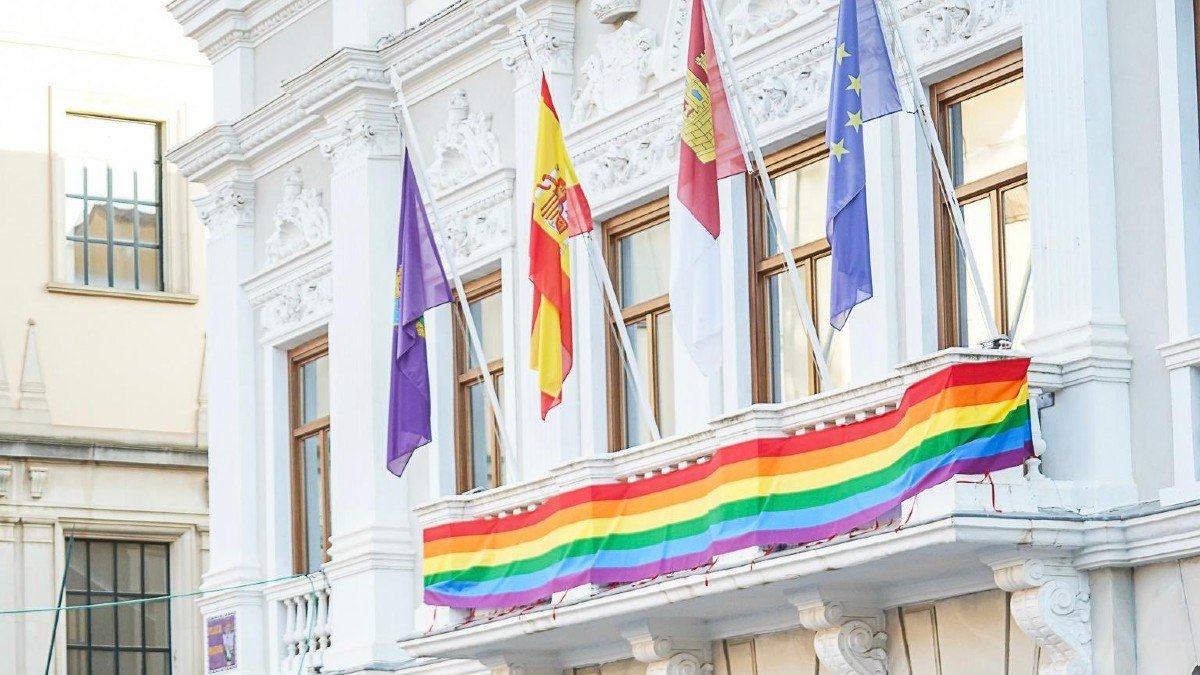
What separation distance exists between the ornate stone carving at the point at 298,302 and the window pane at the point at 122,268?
26.3 feet

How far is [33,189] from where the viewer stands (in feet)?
105

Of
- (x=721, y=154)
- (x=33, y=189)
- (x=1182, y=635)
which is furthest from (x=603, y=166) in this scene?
(x=33, y=189)

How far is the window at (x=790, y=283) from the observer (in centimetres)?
1830

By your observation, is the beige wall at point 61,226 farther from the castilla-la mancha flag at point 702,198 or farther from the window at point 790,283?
the castilla-la mancha flag at point 702,198

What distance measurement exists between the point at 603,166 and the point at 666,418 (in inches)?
73.6

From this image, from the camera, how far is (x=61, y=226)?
105 ft

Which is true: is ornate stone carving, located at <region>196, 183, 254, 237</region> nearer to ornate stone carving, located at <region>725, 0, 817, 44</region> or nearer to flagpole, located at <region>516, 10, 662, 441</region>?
flagpole, located at <region>516, 10, 662, 441</region>

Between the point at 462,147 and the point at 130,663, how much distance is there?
11708 mm

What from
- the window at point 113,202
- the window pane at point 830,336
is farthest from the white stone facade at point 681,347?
the window at point 113,202

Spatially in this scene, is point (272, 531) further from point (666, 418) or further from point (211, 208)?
point (666, 418)

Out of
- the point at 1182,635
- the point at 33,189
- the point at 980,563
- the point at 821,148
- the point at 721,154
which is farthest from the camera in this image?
the point at 33,189

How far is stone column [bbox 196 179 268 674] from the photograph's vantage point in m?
24.8

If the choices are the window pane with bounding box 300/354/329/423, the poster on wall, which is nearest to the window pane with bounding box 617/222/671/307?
the window pane with bounding box 300/354/329/423

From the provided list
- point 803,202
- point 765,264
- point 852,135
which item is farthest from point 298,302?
point 852,135
